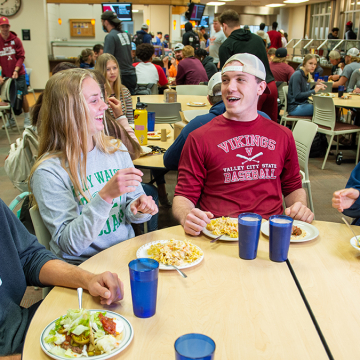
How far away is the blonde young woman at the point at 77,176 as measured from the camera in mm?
1386

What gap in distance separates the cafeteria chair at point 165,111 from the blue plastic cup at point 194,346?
308cm

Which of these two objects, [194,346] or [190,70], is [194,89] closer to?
[190,70]

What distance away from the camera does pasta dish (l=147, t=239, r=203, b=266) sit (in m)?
1.23

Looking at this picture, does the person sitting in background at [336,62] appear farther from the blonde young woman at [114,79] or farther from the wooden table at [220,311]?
the wooden table at [220,311]

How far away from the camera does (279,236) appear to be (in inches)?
48.3

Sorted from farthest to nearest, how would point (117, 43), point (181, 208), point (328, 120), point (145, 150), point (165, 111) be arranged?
1. point (117, 43)
2. point (328, 120)
3. point (165, 111)
4. point (145, 150)
5. point (181, 208)

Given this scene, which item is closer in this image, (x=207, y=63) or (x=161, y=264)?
(x=161, y=264)

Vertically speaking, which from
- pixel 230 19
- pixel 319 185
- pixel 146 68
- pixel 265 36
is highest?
pixel 265 36

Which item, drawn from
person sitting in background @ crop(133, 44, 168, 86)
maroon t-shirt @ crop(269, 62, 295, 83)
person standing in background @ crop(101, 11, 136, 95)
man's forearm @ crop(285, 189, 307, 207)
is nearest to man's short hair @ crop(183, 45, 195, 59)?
person sitting in background @ crop(133, 44, 168, 86)

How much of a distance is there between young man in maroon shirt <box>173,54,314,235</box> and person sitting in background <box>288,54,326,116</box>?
3930 millimetres

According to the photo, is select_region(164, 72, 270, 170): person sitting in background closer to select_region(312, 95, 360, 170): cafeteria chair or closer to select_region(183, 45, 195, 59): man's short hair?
select_region(312, 95, 360, 170): cafeteria chair

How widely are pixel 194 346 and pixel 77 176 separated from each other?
38.3 inches

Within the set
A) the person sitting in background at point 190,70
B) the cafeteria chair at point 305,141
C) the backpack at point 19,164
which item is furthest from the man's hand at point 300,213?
the person sitting in background at point 190,70

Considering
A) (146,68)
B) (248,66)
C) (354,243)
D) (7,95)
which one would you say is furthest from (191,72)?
(354,243)
